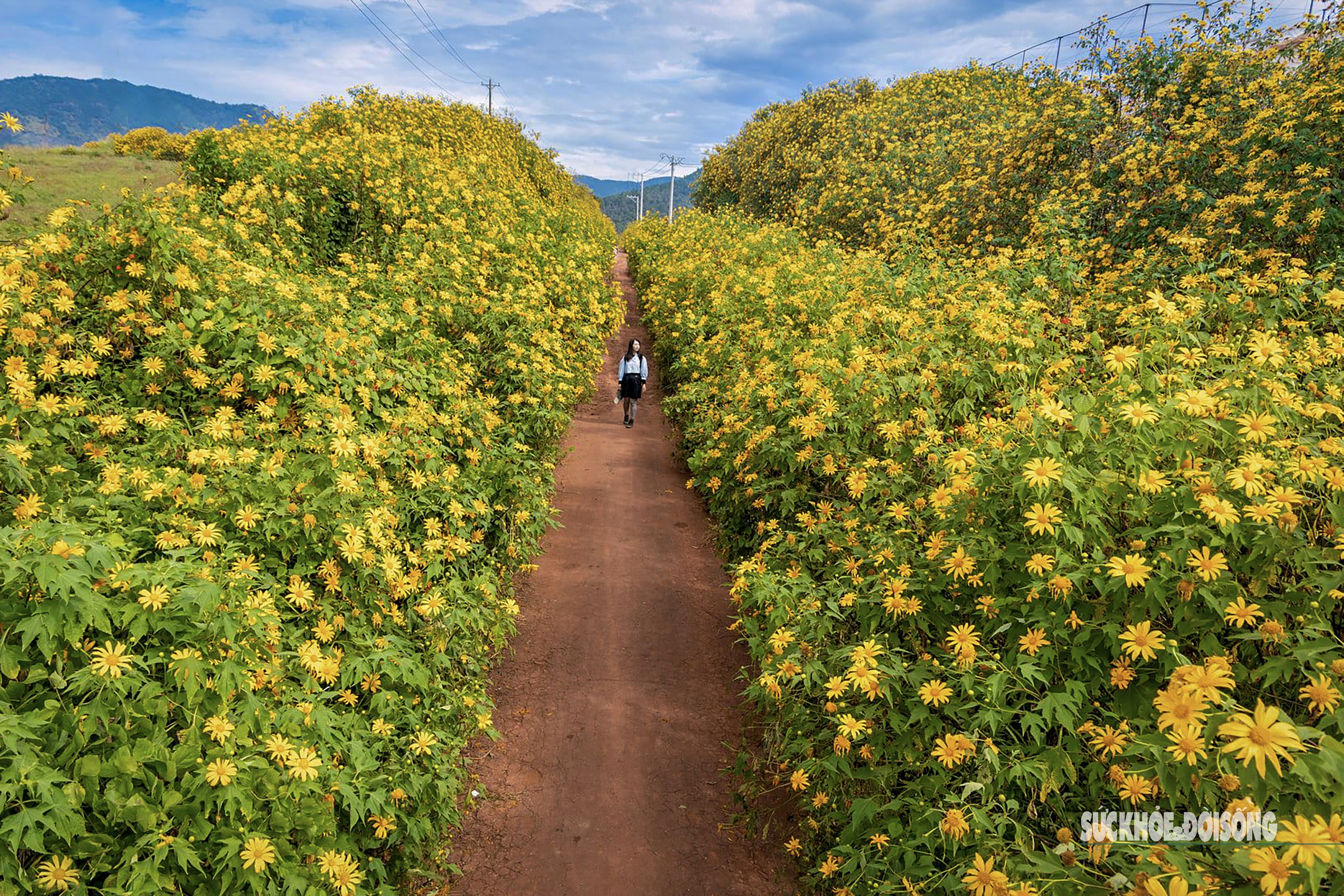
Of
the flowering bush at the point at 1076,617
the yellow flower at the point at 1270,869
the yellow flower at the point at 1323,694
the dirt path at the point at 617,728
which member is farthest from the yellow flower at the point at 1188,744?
the dirt path at the point at 617,728

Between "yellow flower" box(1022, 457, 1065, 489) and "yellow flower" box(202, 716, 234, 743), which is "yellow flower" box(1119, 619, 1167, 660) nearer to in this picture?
"yellow flower" box(1022, 457, 1065, 489)

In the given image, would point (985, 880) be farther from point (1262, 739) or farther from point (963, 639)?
point (1262, 739)

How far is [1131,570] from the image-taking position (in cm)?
229

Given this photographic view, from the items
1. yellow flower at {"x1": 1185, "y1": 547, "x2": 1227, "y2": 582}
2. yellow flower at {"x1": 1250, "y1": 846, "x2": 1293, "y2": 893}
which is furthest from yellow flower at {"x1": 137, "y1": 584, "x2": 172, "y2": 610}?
yellow flower at {"x1": 1185, "y1": 547, "x2": 1227, "y2": 582}

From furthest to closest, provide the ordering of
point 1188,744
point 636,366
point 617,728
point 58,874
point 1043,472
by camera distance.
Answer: point 636,366
point 617,728
point 1043,472
point 58,874
point 1188,744

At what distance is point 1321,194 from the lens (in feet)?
20.5

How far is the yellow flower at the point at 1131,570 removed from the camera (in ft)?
7.36

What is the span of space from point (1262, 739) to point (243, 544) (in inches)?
153

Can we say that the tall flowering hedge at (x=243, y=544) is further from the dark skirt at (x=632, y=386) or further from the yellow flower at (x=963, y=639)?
the dark skirt at (x=632, y=386)

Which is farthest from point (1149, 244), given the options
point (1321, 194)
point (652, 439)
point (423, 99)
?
point (423, 99)

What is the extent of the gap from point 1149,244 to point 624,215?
6194 inches

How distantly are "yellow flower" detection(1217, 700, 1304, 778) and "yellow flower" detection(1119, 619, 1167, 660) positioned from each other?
578 mm

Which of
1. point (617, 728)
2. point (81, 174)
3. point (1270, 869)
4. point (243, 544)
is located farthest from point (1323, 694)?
point (81, 174)

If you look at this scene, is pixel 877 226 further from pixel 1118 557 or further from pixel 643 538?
pixel 1118 557
